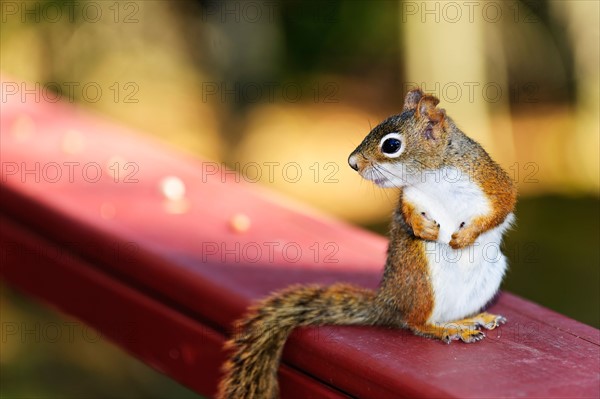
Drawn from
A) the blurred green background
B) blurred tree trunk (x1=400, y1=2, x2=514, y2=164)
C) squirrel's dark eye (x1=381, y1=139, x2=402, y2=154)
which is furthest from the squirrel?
blurred tree trunk (x1=400, y1=2, x2=514, y2=164)

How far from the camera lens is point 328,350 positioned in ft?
4.54

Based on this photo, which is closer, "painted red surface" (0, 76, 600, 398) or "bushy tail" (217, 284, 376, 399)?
"painted red surface" (0, 76, 600, 398)

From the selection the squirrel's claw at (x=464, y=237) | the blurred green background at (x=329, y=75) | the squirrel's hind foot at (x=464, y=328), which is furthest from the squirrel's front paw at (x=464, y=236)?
the blurred green background at (x=329, y=75)

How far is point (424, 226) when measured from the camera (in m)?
1.47

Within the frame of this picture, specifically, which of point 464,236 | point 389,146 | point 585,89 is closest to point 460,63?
point 585,89

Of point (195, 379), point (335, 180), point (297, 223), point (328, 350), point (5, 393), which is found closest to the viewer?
point (328, 350)

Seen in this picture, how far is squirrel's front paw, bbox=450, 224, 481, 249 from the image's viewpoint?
1.45 m

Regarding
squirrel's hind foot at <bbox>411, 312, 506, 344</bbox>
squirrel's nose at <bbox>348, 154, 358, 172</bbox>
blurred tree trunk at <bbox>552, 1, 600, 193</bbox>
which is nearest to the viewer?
squirrel's hind foot at <bbox>411, 312, 506, 344</bbox>

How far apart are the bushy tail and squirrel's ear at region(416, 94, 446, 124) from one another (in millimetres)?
309

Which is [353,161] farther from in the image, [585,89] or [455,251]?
[585,89]

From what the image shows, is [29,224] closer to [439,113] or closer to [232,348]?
[232,348]

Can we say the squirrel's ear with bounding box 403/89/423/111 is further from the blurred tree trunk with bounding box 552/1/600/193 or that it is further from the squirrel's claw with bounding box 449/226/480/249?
the blurred tree trunk with bounding box 552/1/600/193

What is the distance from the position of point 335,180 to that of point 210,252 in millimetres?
3825

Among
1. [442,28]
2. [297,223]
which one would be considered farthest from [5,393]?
[442,28]
